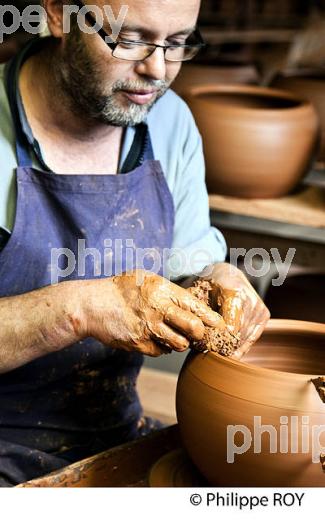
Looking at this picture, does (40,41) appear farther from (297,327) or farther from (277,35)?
(277,35)

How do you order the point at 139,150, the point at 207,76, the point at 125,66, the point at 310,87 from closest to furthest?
the point at 125,66
the point at 139,150
the point at 310,87
the point at 207,76

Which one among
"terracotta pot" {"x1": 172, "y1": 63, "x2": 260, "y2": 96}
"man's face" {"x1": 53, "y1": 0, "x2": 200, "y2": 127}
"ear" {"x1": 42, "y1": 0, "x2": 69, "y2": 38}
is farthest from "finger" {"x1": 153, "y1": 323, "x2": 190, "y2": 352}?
"terracotta pot" {"x1": 172, "y1": 63, "x2": 260, "y2": 96}

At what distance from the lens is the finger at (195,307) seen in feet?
4.23

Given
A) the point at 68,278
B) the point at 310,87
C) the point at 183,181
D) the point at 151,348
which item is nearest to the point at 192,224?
the point at 183,181

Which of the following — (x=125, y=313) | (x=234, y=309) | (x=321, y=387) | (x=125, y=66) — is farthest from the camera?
(x=125, y=66)

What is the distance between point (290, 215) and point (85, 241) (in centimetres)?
97

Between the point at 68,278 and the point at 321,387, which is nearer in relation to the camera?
the point at 321,387

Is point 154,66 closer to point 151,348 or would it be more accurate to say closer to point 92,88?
point 92,88

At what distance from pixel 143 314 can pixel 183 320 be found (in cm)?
6

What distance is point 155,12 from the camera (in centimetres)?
145

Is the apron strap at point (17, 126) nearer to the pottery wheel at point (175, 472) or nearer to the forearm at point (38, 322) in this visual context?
the forearm at point (38, 322)

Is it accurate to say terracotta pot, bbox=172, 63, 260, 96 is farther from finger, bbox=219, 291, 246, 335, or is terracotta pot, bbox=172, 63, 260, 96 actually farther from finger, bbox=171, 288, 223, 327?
finger, bbox=171, 288, 223, 327

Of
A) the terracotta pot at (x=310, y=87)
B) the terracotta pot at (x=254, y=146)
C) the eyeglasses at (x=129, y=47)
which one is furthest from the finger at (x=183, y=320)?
the terracotta pot at (x=310, y=87)

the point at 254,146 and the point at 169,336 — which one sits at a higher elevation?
the point at 169,336
